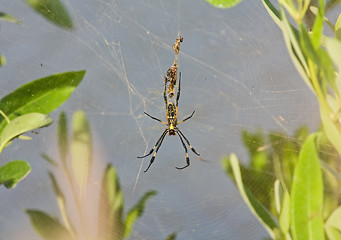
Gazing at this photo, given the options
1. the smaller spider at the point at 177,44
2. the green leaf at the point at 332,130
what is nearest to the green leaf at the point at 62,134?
the smaller spider at the point at 177,44

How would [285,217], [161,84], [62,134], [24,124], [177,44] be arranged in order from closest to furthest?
[285,217] → [24,124] → [62,134] → [177,44] → [161,84]

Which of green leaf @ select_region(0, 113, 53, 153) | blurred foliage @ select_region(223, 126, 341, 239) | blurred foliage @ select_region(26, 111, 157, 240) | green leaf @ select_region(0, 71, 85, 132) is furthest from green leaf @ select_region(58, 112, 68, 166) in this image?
blurred foliage @ select_region(223, 126, 341, 239)

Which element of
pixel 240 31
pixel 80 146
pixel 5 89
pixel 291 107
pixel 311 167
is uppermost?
pixel 240 31

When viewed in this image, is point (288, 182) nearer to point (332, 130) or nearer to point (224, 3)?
point (332, 130)

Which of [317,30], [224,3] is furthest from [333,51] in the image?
[224,3]

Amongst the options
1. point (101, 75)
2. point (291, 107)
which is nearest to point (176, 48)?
point (101, 75)

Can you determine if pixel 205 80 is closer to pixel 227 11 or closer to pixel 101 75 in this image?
pixel 227 11
